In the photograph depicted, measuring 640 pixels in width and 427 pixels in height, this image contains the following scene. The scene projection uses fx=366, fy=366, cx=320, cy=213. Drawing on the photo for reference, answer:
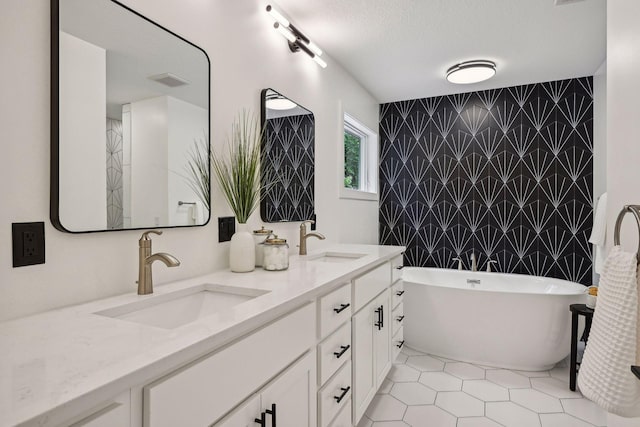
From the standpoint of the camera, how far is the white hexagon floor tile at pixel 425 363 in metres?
2.74

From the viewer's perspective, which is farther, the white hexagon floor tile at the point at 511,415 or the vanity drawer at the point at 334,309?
the white hexagon floor tile at the point at 511,415

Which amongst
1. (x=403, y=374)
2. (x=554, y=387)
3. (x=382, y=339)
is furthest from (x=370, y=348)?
(x=554, y=387)

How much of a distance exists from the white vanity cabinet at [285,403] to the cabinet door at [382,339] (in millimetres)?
835

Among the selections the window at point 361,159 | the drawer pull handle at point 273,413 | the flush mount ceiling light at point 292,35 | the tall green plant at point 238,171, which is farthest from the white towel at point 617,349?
the window at point 361,159

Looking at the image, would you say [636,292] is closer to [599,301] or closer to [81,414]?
[599,301]

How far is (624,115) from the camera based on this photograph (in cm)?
114

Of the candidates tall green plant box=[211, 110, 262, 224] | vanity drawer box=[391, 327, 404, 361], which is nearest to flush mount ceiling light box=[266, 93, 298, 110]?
tall green plant box=[211, 110, 262, 224]

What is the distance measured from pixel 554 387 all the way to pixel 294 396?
2.18 metres

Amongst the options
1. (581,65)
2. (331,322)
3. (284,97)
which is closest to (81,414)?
(331,322)

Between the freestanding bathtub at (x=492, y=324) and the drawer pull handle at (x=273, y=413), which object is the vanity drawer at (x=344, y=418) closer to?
the drawer pull handle at (x=273, y=413)

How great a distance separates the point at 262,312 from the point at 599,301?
872 mm

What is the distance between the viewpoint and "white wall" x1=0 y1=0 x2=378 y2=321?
0.95 metres

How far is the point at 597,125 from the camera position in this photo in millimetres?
3256

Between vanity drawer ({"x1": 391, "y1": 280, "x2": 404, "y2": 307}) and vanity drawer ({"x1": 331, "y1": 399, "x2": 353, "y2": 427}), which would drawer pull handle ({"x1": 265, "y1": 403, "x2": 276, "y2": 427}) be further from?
vanity drawer ({"x1": 391, "y1": 280, "x2": 404, "y2": 307})
